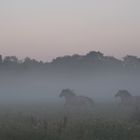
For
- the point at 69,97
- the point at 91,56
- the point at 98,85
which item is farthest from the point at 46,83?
the point at 69,97

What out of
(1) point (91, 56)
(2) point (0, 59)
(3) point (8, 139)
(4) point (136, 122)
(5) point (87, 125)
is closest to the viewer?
(3) point (8, 139)

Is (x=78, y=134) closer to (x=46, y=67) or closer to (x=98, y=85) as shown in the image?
(x=98, y=85)

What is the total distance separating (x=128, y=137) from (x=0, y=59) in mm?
89294

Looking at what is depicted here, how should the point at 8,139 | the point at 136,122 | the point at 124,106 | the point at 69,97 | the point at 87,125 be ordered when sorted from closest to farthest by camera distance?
the point at 8,139 → the point at 87,125 → the point at 136,122 → the point at 124,106 → the point at 69,97

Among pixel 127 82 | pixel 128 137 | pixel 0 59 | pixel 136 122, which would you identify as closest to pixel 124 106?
pixel 136 122

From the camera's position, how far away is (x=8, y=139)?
1585cm

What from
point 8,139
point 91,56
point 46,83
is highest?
point 91,56

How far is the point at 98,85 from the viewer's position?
9688cm

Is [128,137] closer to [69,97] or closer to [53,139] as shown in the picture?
[53,139]

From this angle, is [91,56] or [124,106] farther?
[91,56]

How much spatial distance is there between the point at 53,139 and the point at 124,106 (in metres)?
20.2

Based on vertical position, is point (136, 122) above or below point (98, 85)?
below

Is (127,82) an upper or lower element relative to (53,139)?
upper

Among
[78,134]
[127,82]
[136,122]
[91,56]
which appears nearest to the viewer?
[78,134]
